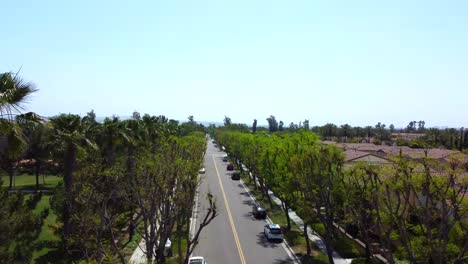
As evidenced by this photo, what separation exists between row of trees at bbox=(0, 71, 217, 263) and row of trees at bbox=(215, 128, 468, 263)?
22.7 feet

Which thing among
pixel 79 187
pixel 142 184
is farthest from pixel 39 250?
pixel 142 184

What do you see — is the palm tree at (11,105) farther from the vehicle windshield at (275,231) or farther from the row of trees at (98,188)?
the vehicle windshield at (275,231)

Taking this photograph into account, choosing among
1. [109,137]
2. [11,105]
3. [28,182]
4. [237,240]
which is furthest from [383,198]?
[28,182]

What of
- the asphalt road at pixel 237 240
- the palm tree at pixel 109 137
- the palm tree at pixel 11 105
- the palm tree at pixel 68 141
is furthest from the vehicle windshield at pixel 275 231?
the palm tree at pixel 11 105

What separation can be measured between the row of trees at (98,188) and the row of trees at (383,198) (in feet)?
22.7

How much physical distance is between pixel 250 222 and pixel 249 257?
35.8 feet

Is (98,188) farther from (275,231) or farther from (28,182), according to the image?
(28,182)

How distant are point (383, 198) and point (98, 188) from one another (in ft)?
58.5

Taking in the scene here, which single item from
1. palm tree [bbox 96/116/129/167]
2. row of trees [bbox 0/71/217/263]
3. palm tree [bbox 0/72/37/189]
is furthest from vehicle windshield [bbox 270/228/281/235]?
palm tree [bbox 0/72/37/189]

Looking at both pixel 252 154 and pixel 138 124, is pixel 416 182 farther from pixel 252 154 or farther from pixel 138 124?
pixel 252 154

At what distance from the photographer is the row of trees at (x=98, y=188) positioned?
12.1 m

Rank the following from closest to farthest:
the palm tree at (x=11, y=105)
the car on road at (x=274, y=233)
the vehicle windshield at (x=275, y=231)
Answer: the palm tree at (x=11, y=105) < the car on road at (x=274, y=233) < the vehicle windshield at (x=275, y=231)

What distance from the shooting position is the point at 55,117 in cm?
2417

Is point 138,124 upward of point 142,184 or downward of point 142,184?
upward
